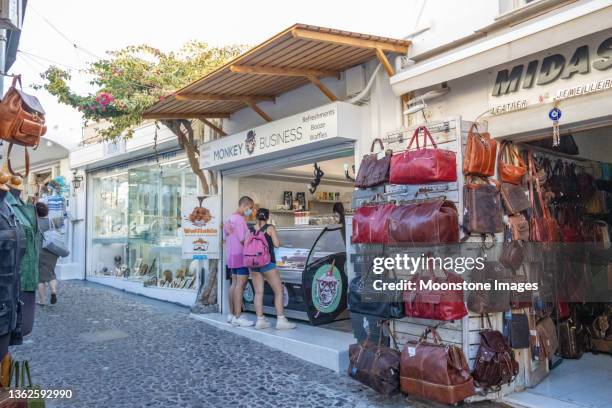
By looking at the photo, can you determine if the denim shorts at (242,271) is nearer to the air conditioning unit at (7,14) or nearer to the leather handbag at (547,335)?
the leather handbag at (547,335)

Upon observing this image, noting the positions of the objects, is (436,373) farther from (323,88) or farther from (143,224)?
(143,224)

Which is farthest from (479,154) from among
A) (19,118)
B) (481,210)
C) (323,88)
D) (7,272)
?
(7,272)

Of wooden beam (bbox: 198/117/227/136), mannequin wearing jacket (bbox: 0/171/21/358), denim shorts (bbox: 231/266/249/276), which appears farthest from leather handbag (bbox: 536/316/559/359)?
wooden beam (bbox: 198/117/227/136)

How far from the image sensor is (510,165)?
460 cm

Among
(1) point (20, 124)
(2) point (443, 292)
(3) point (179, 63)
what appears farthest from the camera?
(3) point (179, 63)

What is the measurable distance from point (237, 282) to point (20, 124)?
4.26 meters

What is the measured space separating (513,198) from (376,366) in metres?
1.91

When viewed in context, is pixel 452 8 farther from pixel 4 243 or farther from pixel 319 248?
pixel 4 243

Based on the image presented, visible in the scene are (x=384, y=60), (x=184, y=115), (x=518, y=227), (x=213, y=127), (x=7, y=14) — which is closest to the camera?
(x=7, y=14)

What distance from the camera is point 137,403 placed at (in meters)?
4.36

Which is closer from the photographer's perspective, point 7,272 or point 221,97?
point 7,272

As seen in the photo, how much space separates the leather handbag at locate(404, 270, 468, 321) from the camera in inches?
160

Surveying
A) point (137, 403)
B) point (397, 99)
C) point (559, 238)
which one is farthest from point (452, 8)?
point (137, 403)

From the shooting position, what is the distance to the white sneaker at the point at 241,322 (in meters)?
6.77
